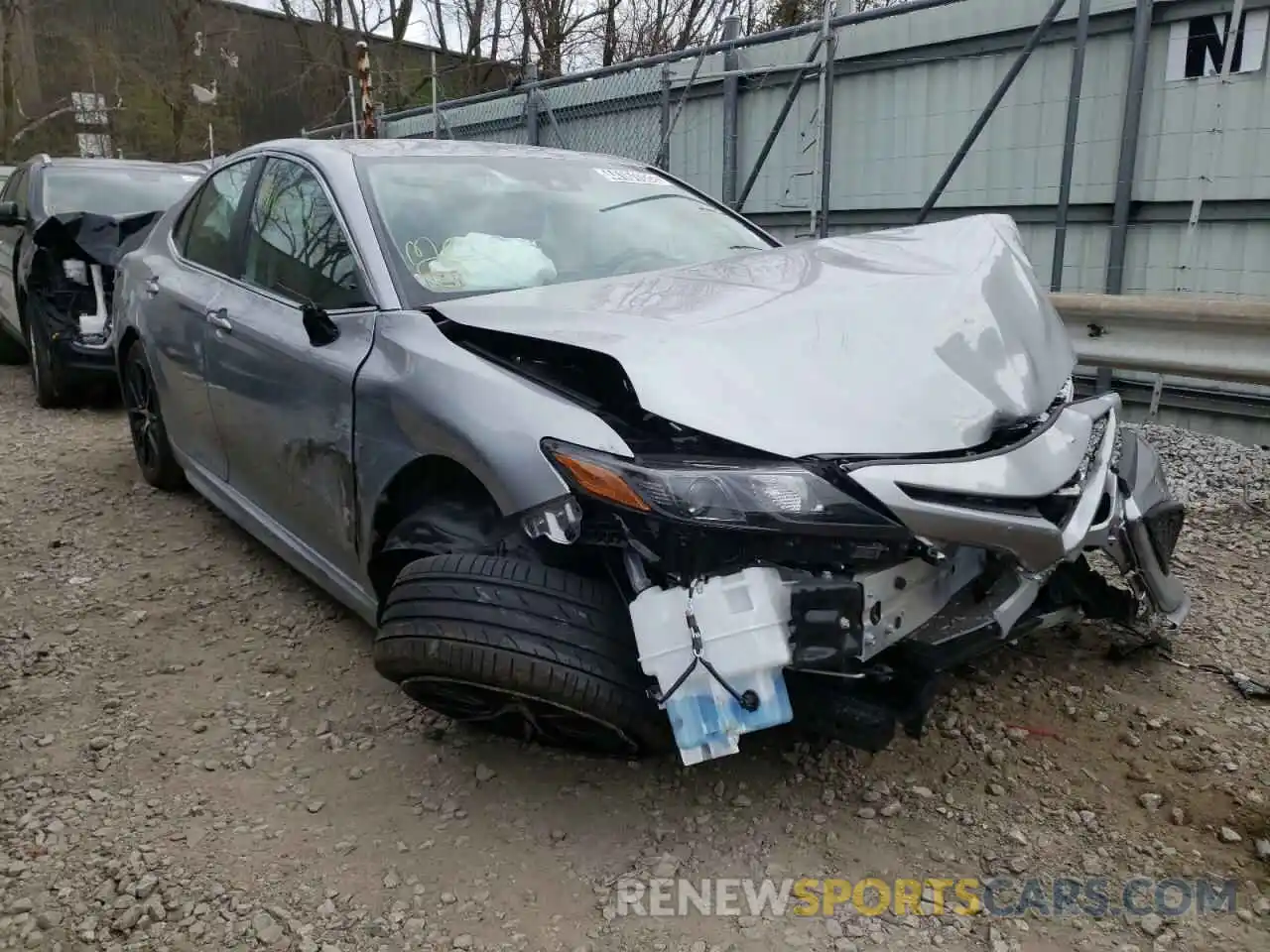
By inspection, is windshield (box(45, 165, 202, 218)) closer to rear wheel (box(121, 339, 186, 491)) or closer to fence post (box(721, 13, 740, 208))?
rear wheel (box(121, 339, 186, 491))

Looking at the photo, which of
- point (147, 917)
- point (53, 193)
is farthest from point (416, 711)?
point (53, 193)

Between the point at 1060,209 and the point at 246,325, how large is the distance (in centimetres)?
495

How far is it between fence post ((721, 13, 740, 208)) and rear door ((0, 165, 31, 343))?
5208 mm

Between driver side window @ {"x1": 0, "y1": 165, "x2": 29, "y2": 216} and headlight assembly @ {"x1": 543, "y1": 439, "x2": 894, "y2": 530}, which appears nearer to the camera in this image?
headlight assembly @ {"x1": 543, "y1": 439, "x2": 894, "y2": 530}

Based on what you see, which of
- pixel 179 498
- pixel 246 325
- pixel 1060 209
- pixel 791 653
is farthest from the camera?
pixel 1060 209

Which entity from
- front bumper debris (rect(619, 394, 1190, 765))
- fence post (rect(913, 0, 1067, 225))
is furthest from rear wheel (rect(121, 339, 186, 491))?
fence post (rect(913, 0, 1067, 225))

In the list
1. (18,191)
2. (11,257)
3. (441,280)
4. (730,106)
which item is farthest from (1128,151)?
(18,191)

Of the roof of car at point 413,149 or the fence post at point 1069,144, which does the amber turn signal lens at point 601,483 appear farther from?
the fence post at point 1069,144

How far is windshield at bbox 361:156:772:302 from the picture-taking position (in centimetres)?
292

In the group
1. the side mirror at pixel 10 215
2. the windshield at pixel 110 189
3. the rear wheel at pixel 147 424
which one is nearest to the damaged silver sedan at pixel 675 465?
the rear wheel at pixel 147 424

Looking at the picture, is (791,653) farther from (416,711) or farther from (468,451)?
(416,711)

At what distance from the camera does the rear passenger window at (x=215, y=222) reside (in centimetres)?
379

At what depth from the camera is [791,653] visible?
201 centimetres

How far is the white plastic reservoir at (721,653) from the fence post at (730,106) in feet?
20.8
